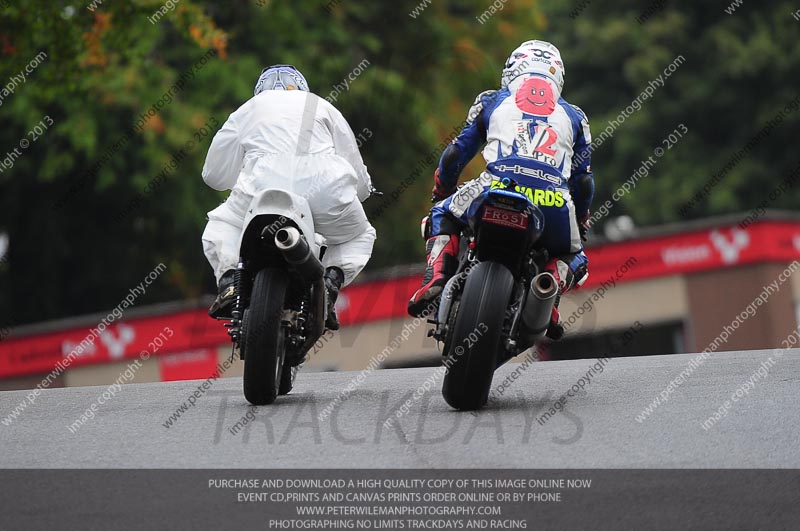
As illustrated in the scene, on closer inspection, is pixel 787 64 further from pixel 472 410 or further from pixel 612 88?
pixel 472 410

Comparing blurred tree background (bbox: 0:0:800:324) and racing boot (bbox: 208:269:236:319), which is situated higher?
blurred tree background (bbox: 0:0:800:324)

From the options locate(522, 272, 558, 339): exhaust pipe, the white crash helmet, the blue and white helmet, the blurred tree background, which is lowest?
locate(522, 272, 558, 339): exhaust pipe

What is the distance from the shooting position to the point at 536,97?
824 cm

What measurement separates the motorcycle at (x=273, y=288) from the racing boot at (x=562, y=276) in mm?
1220

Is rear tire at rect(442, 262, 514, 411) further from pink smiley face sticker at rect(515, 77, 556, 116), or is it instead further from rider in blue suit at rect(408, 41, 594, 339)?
pink smiley face sticker at rect(515, 77, 556, 116)

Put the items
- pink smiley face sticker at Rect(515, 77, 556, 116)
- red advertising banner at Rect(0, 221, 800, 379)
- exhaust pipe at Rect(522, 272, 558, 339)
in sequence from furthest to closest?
red advertising banner at Rect(0, 221, 800, 379), pink smiley face sticker at Rect(515, 77, 556, 116), exhaust pipe at Rect(522, 272, 558, 339)

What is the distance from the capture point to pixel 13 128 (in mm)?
24234

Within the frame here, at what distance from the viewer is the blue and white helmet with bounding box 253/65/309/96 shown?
904 centimetres

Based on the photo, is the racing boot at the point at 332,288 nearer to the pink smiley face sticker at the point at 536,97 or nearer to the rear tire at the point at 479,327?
the rear tire at the point at 479,327

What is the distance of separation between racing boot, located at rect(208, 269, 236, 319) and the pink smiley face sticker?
1.81 metres

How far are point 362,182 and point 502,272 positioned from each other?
162 cm

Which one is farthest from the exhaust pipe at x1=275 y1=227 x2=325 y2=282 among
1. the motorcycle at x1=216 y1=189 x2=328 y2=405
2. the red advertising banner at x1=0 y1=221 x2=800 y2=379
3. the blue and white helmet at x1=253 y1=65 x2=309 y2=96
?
the red advertising banner at x1=0 y1=221 x2=800 y2=379

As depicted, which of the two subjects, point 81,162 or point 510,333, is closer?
point 510,333
